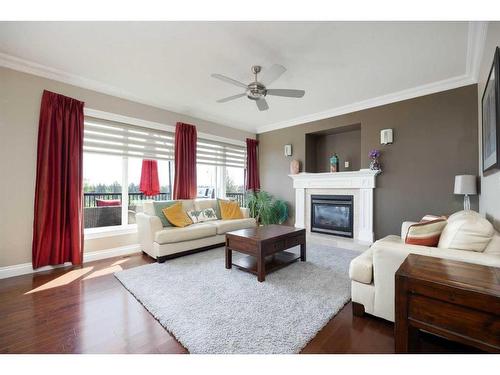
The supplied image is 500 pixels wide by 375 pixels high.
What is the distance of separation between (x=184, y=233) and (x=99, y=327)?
1768 mm

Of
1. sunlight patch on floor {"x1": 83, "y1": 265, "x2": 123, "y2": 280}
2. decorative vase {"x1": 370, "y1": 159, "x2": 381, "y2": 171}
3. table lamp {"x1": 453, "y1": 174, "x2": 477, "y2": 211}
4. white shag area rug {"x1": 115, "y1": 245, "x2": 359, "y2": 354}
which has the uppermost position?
decorative vase {"x1": 370, "y1": 159, "x2": 381, "y2": 171}

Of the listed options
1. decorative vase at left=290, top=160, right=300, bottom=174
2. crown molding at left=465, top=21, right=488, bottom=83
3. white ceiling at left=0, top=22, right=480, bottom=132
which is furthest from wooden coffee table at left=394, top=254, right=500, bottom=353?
decorative vase at left=290, top=160, right=300, bottom=174

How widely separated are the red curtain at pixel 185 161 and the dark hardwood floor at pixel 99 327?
2.19 m

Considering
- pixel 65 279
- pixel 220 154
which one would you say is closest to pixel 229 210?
pixel 220 154

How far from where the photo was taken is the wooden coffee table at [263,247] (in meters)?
2.70

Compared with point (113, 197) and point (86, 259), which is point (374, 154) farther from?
point (86, 259)

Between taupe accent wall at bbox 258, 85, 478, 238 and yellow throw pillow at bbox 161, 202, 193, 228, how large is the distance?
3343 millimetres

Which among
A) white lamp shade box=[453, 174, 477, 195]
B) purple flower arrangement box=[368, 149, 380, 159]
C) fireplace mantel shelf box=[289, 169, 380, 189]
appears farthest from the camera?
fireplace mantel shelf box=[289, 169, 380, 189]

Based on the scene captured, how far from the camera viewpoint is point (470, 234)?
5.18 ft

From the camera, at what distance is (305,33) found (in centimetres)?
231

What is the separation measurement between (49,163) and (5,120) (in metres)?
0.64

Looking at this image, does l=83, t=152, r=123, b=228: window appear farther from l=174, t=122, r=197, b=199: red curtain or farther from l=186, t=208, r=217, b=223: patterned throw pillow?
l=186, t=208, r=217, b=223: patterned throw pillow

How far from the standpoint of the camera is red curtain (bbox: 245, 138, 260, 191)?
591 centimetres
